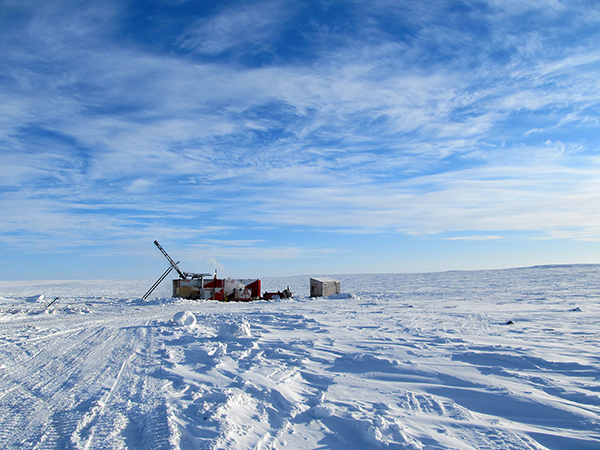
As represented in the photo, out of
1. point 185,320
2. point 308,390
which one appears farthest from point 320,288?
point 308,390

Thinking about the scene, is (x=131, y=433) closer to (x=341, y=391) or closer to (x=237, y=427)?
(x=237, y=427)

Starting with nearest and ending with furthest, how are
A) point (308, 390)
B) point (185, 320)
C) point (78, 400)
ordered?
point (78, 400) → point (308, 390) → point (185, 320)

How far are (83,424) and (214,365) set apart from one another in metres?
2.73

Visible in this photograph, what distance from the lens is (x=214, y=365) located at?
669 centimetres

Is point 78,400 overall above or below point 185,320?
below

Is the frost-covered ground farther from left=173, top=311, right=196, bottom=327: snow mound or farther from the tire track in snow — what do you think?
left=173, top=311, right=196, bottom=327: snow mound

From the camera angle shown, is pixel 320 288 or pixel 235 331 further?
pixel 320 288

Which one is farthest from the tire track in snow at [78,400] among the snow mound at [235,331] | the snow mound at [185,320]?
the snow mound at [185,320]

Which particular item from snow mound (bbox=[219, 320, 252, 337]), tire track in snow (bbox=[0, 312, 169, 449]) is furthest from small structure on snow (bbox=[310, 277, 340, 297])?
tire track in snow (bbox=[0, 312, 169, 449])

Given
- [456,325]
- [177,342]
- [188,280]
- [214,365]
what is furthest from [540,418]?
[188,280]

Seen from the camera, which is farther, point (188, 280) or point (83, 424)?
point (188, 280)

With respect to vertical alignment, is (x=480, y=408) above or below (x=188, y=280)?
below

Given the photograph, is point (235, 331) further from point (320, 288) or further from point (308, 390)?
point (320, 288)

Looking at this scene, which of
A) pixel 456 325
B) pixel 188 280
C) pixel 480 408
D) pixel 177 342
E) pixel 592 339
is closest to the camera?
pixel 480 408
